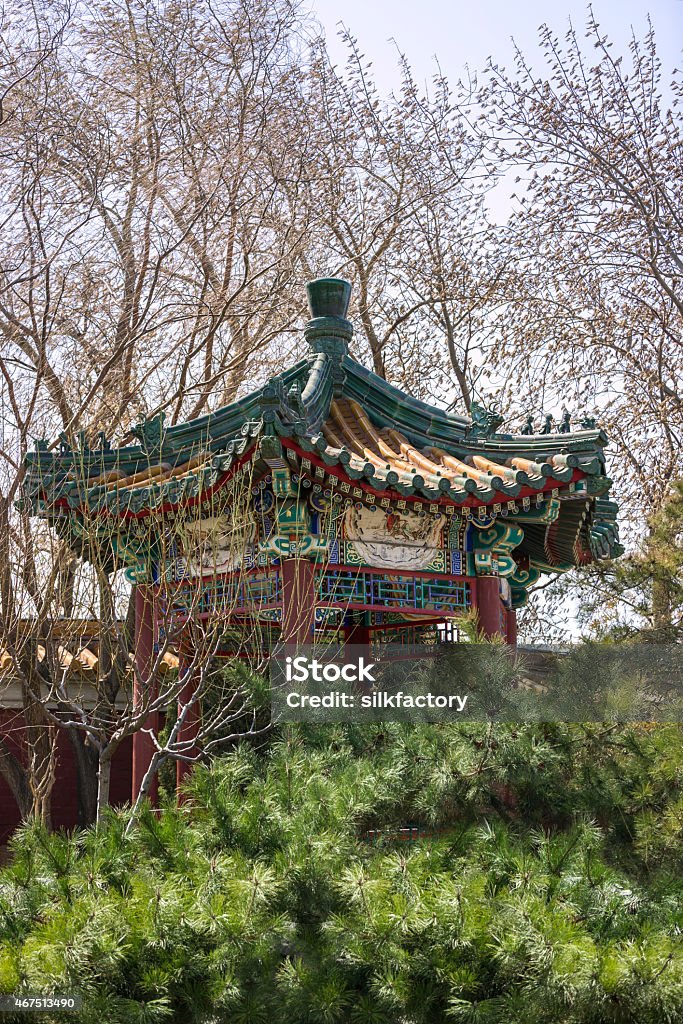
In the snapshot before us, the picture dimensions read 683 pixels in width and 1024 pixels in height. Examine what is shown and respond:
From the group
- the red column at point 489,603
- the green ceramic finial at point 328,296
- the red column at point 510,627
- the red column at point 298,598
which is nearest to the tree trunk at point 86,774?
the red column at point 510,627

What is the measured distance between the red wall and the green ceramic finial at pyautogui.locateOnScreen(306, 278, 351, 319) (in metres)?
4.48

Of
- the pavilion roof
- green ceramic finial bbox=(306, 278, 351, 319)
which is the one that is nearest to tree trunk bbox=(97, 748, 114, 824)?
the pavilion roof

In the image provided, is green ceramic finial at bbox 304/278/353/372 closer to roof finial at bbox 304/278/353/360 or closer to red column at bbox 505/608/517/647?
roof finial at bbox 304/278/353/360

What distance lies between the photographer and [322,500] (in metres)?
6.02

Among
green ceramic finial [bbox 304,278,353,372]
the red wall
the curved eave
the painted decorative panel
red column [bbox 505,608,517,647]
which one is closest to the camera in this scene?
the painted decorative panel

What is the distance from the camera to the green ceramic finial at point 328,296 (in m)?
6.94

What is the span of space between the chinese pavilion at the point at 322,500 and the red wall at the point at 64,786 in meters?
3.08

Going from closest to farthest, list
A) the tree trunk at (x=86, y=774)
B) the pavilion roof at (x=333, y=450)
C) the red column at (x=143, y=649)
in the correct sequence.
→ the pavilion roof at (x=333, y=450) < the red column at (x=143, y=649) < the tree trunk at (x=86, y=774)

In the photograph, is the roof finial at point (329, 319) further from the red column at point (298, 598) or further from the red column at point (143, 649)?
the red column at point (143, 649)

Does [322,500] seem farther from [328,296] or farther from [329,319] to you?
[328,296]

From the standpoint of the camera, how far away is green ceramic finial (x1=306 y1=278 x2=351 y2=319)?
273 inches

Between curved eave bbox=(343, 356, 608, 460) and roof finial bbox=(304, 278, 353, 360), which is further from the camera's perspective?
roof finial bbox=(304, 278, 353, 360)

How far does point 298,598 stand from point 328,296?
2.13 metres

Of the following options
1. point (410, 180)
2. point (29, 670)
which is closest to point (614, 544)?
point (29, 670)
